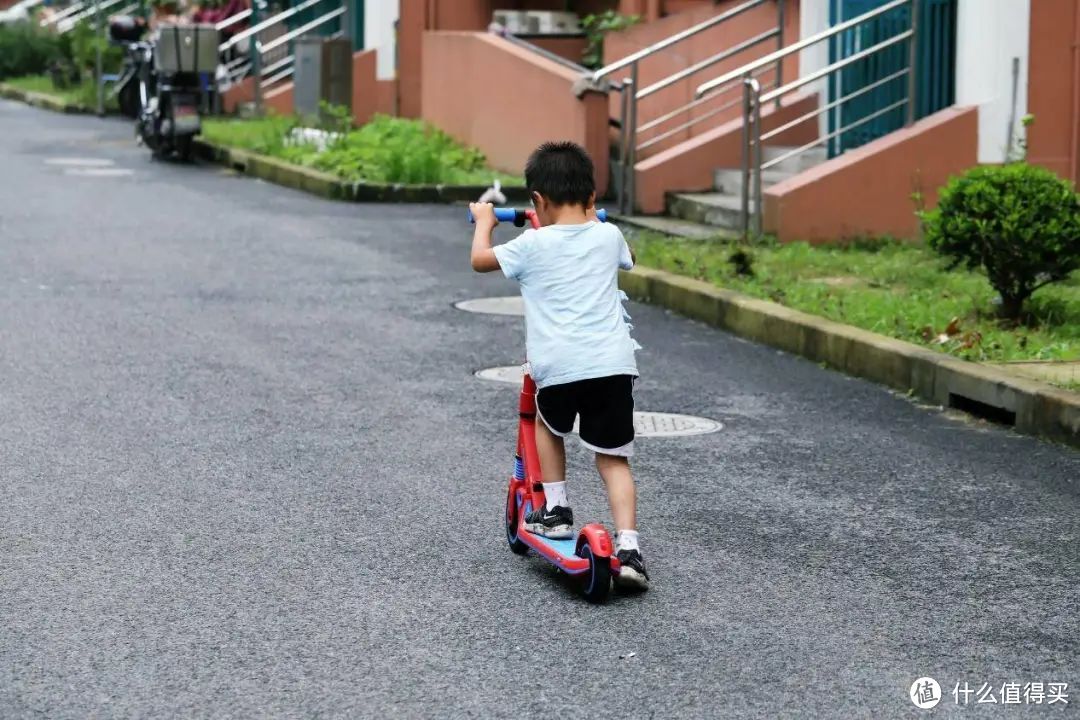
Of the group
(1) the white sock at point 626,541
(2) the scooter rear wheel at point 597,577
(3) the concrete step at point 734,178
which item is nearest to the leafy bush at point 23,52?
(3) the concrete step at point 734,178

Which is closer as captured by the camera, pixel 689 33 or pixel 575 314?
pixel 575 314

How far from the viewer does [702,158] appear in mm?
17281

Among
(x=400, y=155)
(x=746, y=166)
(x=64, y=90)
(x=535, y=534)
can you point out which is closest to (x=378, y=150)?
(x=400, y=155)

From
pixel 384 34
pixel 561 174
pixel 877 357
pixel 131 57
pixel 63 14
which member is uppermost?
pixel 63 14

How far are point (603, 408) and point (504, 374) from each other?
3.79m

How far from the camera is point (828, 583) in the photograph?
6113 millimetres

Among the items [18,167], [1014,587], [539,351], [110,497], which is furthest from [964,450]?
[18,167]

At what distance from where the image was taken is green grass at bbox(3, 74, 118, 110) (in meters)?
34.2

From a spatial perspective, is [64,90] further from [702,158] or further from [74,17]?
[702,158]

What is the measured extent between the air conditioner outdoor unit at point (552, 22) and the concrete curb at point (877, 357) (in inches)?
439

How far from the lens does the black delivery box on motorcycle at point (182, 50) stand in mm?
23562

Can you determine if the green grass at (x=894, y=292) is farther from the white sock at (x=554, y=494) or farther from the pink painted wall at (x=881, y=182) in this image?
the white sock at (x=554, y=494)

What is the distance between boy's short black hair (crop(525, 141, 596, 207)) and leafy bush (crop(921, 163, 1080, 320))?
486 cm

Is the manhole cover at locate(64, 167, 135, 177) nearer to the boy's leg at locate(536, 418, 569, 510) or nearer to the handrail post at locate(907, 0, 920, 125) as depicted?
the handrail post at locate(907, 0, 920, 125)
